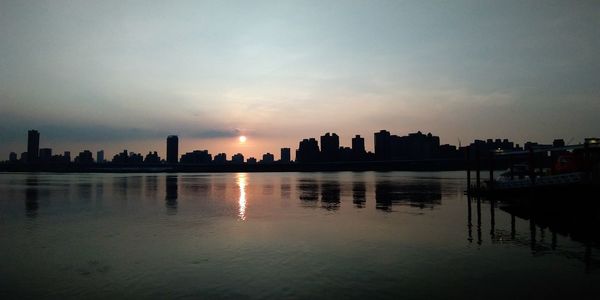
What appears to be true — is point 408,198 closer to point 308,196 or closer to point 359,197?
point 359,197

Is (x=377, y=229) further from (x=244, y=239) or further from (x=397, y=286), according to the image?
(x=397, y=286)

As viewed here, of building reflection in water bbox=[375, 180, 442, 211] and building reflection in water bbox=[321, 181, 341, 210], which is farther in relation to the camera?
building reflection in water bbox=[375, 180, 442, 211]

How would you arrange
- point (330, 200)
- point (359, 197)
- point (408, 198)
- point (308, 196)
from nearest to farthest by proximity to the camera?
point (330, 200)
point (408, 198)
point (359, 197)
point (308, 196)

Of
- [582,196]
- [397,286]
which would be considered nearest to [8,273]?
[397,286]

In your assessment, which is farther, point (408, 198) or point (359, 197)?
point (359, 197)

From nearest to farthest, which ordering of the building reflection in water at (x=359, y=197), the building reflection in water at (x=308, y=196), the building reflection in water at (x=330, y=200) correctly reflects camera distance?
the building reflection in water at (x=330, y=200), the building reflection in water at (x=359, y=197), the building reflection in water at (x=308, y=196)

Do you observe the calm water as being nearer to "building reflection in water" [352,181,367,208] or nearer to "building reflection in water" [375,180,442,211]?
"building reflection in water" [375,180,442,211]

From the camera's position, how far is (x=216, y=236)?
28719 millimetres

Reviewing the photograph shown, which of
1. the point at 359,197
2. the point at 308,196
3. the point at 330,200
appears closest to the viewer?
the point at 330,200

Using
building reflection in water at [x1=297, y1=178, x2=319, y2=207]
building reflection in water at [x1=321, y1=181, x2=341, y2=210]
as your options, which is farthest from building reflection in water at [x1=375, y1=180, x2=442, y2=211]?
building reflection in water at [x1=297, y1=178, x2=319, y2=207]

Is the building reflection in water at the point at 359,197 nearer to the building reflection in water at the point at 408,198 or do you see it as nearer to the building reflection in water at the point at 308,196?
the building reflection in water at the point at 408,198

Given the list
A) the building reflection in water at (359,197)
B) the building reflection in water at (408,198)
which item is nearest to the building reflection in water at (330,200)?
the building reflection in water at (359,197)

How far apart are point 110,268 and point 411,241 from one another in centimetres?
1857

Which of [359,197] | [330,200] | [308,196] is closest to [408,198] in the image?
[359,197]
